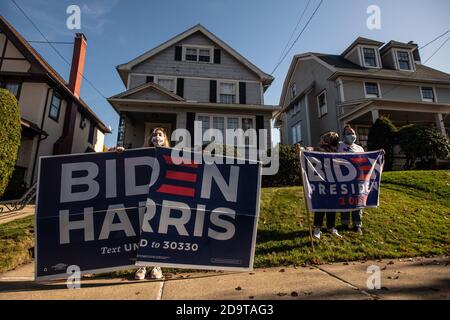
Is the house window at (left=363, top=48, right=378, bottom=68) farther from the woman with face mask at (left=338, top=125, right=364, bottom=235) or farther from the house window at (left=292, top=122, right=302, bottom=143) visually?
the woman with face mask at (left=338, top=125, right=364, bottom=235)

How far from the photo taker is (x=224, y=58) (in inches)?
676

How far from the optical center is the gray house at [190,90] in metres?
14.8

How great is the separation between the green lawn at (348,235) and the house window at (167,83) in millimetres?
11567

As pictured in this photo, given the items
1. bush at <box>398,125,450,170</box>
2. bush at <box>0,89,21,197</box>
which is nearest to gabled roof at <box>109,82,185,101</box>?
bush at <box>0,89,21,197</box>

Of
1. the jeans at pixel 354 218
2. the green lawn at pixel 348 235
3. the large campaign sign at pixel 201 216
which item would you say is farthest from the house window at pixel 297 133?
the large campaign sign at pixel 201 216

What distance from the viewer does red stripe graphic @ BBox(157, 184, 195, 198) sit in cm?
330

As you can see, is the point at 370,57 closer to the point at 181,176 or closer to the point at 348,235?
the point at 348,235

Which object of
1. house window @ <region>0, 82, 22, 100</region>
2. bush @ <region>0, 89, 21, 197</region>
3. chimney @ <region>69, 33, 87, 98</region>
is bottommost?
bush @ <region>0, 89, 21, 197</region>

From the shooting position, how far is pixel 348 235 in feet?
15.3

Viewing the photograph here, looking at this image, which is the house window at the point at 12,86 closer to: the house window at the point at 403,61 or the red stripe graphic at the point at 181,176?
the red stripe graphic at the point at 181,176

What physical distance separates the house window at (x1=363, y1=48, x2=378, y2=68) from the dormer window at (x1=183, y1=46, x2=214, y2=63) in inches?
471
